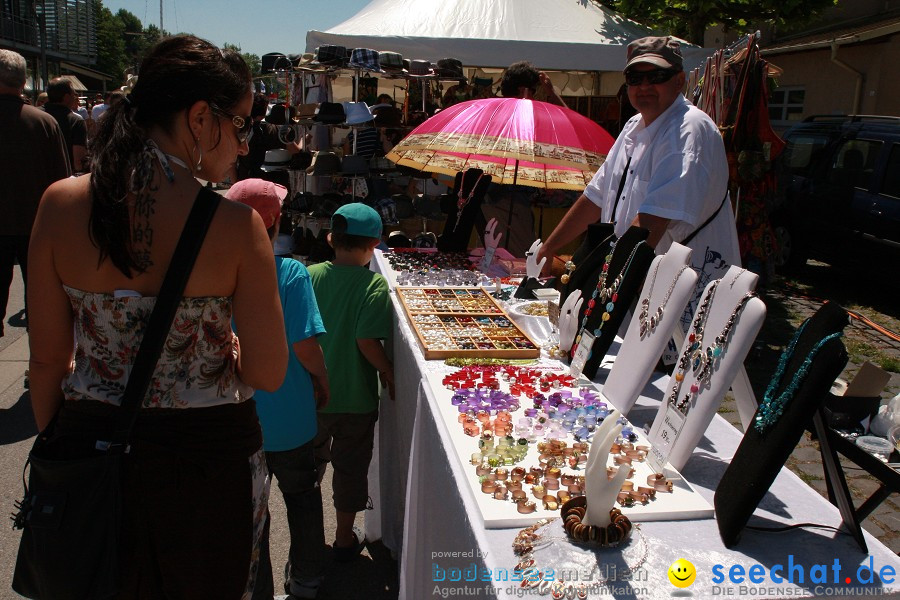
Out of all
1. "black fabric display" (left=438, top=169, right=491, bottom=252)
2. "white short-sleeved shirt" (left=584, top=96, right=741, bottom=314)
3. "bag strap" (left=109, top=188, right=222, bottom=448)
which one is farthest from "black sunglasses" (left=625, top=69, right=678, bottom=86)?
"bag strap" (left=109, top=188, right=222, bottom=448)

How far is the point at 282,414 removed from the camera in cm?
220

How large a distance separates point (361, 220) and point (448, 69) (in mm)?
5150

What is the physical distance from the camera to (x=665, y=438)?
1.55 meters

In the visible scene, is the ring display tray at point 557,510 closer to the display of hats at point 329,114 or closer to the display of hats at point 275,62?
the display of hats at point 329,114

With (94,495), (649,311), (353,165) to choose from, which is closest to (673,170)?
(649,311)

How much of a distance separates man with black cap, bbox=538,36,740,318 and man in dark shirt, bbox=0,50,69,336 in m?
3.49

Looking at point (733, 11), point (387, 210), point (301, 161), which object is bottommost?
point (387, 210)

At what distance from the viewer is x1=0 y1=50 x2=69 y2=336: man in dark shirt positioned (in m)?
4.04

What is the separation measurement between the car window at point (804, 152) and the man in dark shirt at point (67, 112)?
746 centimetres

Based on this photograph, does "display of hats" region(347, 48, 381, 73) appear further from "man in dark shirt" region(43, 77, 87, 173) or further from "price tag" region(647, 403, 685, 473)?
"price tag" region(647, 403, 685, 473)

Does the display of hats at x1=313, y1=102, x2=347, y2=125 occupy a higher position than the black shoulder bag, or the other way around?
the display of hats at x1=313, y1=102, x2=347, y2=125

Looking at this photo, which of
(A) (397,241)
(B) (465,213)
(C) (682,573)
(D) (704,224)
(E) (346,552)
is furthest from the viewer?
(A) (397,241)

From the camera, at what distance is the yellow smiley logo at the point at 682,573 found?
1.17 m

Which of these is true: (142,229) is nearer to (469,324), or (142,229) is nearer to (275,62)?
(469,324)
